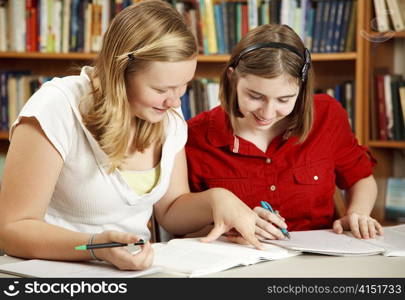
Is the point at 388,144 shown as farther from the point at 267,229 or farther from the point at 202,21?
the point at 267,229

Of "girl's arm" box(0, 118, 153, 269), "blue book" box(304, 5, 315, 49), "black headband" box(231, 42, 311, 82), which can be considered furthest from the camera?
"blue book" box(304, 5, 315, 49)

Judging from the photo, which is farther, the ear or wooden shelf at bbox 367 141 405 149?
wooden shelf at bbox 367 141 405 149

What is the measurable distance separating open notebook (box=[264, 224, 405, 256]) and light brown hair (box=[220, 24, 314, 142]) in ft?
1.03

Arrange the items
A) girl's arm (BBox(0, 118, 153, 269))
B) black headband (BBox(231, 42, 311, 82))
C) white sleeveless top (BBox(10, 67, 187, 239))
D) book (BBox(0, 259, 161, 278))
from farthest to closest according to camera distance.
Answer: black headband (BBox(231, 42, 311, 82)), white sleeveless top (BBox(10, 67, 187, 239)), girl's arm (BBox(0, 118, 153, 269)), book (BBox(0, 259, 161, 278))

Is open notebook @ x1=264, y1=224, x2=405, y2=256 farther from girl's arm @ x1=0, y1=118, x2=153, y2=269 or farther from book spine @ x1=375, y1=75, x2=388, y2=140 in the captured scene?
book spine @ x1=375, y1=75, x2=388, y2=140

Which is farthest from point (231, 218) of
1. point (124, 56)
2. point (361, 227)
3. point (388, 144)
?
point (388, 144)

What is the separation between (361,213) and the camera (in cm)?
179

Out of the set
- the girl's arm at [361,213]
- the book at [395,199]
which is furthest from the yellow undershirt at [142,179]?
the book at [395,199]

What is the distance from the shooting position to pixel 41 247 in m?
1.34

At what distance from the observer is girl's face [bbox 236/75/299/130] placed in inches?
64.9

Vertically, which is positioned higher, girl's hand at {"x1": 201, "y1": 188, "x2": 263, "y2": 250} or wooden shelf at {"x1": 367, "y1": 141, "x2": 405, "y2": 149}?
girl's hand at {"x1": 201, "y1": 188, "x2": 263, "y2": 250}

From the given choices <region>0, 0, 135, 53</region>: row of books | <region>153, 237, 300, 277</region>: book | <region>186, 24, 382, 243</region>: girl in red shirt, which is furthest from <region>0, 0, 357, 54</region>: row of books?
<region>153, 237, 300, 277</region>: book

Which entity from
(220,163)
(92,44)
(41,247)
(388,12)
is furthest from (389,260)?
(92,44)

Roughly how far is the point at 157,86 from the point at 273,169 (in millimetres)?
553
